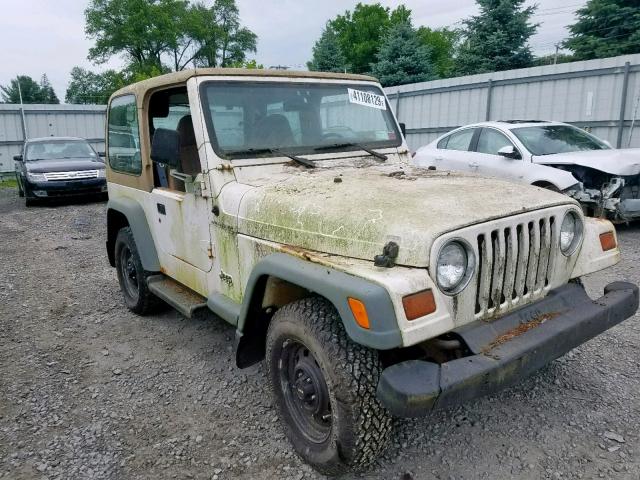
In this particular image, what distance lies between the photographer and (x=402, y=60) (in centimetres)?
2022

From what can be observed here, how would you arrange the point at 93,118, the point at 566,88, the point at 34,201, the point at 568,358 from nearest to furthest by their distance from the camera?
the point at 568,358, the point at 566,88, the point at 34,201, the point at 93,118

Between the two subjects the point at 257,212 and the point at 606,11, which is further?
the point at 606,11

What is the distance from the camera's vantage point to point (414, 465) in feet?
8.34

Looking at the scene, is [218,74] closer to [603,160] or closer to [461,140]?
[603,160]

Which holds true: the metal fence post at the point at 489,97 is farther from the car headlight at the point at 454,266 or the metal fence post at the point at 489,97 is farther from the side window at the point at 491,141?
the car headlight at the point at 454,266

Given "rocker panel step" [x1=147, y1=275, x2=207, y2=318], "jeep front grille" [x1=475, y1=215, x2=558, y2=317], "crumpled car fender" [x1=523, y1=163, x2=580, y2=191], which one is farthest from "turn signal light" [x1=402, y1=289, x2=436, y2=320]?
"crumpled car fender" [x1=523, y1=163, x2=580, y2=191]

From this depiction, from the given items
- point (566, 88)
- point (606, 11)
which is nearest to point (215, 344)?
point (566, 88)

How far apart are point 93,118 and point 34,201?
7.67 m

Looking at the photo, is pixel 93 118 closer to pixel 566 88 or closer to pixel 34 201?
pixel 34 201

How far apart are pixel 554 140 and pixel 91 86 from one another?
60.9 meters

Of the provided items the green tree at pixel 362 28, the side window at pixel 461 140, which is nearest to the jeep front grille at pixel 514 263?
the side window at pixel 461 140

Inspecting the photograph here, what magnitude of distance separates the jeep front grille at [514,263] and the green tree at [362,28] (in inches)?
1647

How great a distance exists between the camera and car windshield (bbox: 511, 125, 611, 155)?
285 inches

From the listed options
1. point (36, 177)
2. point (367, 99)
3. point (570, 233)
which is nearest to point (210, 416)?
point (570, 233)
